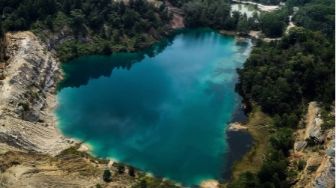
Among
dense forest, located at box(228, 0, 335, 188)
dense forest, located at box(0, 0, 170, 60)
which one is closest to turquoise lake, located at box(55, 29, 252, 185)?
dense forest, located at box(0, 0, 170, 60)

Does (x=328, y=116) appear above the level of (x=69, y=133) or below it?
above

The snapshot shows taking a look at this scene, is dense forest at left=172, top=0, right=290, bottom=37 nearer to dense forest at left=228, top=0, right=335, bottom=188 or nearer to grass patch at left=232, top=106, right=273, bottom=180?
dense forest at left=228, top=0, right=335, bottom=188

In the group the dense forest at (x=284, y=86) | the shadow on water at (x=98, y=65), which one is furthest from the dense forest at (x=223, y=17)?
the dense forest at (x=284, y=86)

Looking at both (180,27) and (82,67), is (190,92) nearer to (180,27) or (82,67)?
Result: (82,67)

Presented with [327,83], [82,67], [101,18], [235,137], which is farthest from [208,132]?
[101,18]

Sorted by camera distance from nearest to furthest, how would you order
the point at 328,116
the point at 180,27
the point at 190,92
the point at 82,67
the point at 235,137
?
the point at 328,116 < the point at 235,137 < the point at 190,92 < the point at 82,67 < the point at 180,27

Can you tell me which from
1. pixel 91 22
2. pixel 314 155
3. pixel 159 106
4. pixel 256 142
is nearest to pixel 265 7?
pixel 91 22
